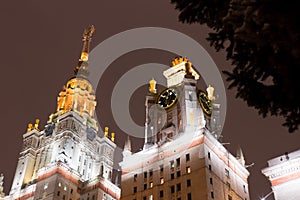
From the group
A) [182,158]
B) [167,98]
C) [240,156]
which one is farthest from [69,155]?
[240,156]

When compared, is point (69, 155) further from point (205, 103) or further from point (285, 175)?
point (285, 175)

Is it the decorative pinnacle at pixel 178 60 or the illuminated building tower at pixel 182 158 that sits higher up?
the decorative pinnacle at pixel 178 60

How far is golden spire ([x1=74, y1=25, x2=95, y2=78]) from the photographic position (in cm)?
11760

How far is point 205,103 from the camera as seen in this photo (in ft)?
254

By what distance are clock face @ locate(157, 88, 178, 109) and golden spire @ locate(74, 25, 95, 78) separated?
42.4 m

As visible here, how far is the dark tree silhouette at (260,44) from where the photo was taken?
11742mm

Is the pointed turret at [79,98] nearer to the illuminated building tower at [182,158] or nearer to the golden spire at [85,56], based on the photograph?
the golden spire at [85,56]

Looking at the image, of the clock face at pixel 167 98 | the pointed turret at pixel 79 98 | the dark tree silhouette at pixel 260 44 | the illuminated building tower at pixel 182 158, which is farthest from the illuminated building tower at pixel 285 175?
the pointed turret at pixel 79 98

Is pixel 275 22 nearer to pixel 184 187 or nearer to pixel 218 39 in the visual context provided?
pixel 218 39

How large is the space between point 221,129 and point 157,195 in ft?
75.9

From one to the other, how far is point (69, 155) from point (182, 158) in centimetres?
3653

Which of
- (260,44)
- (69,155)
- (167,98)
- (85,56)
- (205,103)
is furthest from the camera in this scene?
(85,56)

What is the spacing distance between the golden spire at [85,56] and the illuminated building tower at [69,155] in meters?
1.38

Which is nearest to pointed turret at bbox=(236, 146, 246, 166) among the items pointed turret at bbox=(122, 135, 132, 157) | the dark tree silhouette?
pointed turret at bbox=(122, 135, 132, 157)
